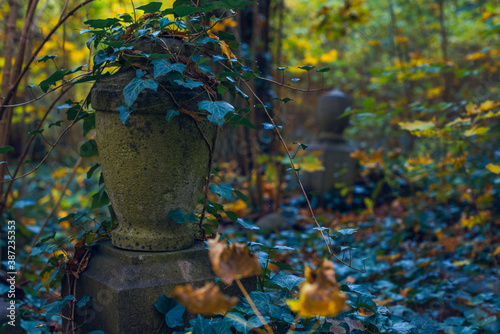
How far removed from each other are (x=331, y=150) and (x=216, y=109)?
420 cm

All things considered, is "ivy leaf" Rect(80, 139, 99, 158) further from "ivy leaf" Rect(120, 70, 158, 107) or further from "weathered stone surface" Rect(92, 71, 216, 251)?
"ivy leaf" Rect(120, 70, 158, 107)

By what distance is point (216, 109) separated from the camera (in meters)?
1.31

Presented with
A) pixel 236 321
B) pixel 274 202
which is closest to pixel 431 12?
pixel 274 202

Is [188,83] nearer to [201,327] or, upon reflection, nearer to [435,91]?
[201,327]

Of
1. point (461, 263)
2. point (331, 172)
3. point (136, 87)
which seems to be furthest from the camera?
point (331, 172)

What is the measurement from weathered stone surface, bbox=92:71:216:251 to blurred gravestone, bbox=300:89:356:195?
379 centimetres

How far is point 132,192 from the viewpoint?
1479mm

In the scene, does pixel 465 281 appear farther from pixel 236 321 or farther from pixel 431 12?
pixel 431 12

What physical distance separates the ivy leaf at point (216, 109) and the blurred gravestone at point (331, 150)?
156 inches

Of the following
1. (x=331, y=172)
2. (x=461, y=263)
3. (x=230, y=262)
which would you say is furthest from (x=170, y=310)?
(x=331, y=172)

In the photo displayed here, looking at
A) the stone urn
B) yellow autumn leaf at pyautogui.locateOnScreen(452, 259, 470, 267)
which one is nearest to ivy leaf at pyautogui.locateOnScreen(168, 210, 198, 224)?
the stone urn

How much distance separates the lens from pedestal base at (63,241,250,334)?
136 cm

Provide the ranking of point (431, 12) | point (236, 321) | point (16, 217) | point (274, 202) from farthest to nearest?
point (431, 12) < point (274, 202) < point (16, 217) < point (236, 321)

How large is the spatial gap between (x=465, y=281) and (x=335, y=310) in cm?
216
